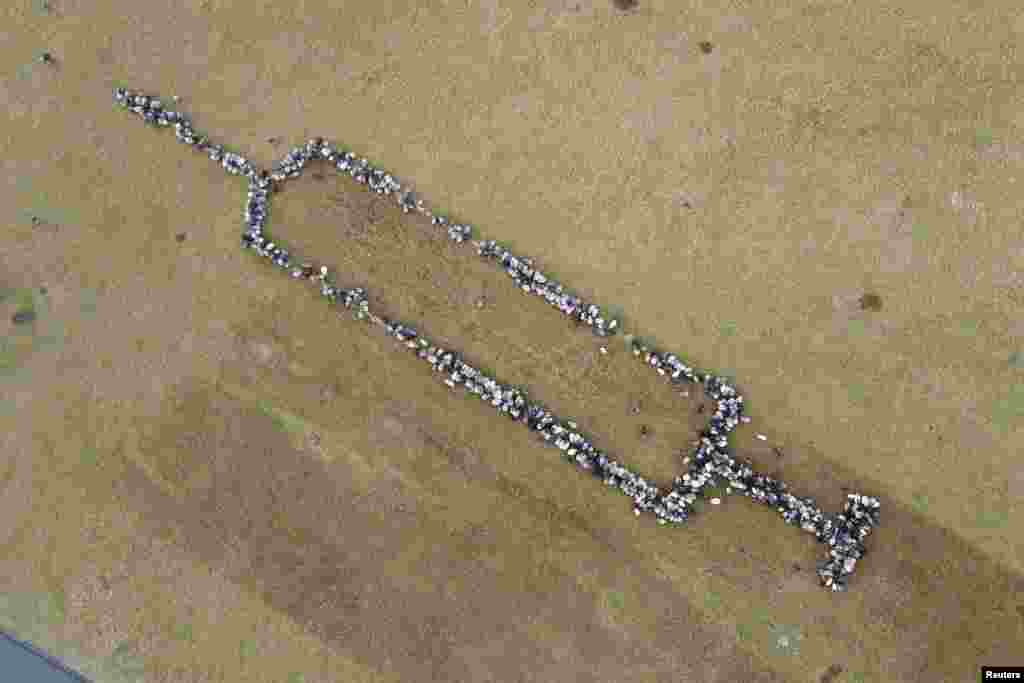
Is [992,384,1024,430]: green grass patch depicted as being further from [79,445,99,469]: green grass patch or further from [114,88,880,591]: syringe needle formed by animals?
[79,445,99,469]: green grass patch

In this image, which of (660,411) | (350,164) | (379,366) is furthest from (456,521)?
(350,164)

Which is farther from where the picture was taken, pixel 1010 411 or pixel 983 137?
pixel 983 137

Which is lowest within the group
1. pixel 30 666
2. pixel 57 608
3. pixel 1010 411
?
pixel 30 666

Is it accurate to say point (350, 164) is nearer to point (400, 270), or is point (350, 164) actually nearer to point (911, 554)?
point (400, 270)

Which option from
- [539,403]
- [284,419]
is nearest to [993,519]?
[539,403]

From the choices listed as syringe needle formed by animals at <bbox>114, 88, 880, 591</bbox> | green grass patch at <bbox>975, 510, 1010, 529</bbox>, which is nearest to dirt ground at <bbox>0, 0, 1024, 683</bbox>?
green grass patch at <bbox>975, 510, 1010, 529</bbox>

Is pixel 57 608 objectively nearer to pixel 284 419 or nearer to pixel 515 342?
pixel 284 419
